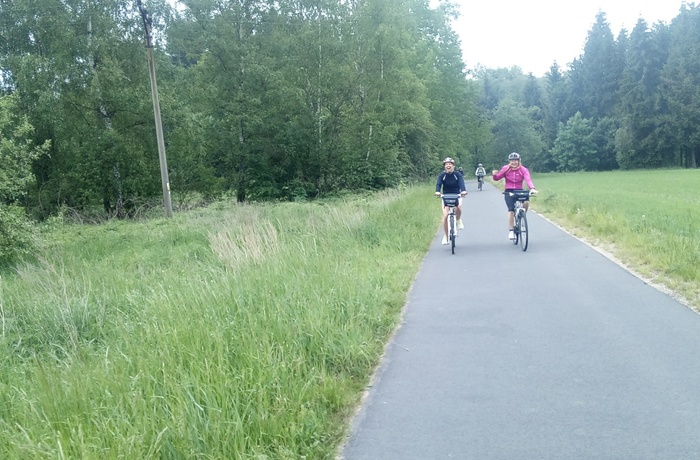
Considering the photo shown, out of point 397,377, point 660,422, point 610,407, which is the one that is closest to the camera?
point 660,422

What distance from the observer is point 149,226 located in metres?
20.4

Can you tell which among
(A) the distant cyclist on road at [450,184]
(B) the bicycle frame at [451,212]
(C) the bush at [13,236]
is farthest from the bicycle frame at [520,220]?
(C) the bush at [13,236]

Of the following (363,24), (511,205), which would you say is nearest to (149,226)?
(511,205)

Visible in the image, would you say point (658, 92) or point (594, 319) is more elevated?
point (658, 92)

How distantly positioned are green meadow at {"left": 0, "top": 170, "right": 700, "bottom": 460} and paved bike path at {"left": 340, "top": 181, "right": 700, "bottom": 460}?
35 centimetres

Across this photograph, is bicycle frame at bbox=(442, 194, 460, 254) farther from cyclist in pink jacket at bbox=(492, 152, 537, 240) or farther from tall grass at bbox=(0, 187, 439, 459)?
tall grass at bbox=(0, 187, 439, 459)

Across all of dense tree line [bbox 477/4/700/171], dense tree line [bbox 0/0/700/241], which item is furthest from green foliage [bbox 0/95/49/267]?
dense tree line [bbox 477/4/700/171]

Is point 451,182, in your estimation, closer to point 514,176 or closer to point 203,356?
point 514,176

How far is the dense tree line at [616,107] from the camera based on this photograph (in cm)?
6725

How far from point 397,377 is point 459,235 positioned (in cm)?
1049

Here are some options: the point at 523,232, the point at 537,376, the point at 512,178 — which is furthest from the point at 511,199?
the point at 537,376

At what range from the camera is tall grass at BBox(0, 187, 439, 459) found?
3.56 meters

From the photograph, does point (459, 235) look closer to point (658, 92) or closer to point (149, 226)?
point (149, 226)

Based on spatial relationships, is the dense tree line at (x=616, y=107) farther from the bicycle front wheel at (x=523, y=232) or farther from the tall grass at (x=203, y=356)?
the tall grass at (x=203, y=356)
